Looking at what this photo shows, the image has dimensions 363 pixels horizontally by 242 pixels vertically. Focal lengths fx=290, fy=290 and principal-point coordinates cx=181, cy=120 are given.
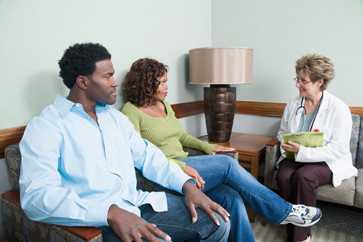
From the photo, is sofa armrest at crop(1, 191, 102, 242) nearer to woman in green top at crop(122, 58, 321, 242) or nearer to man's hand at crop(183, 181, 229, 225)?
man's hand at crop(183, 181, 229, 225)

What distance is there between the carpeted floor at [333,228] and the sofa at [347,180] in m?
0.30

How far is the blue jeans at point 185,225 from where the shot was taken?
125cm

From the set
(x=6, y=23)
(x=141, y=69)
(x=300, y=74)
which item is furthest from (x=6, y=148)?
(x=300, y=74)

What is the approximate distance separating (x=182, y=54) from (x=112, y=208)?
165 centimetres

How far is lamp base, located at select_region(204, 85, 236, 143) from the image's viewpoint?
7.38 feet

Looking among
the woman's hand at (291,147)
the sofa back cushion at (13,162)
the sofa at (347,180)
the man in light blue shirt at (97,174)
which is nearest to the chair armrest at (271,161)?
the sofa at (347,180)

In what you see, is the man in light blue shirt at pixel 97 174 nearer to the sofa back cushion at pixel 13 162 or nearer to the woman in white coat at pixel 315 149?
the sofa back cushion at pixel 13 162

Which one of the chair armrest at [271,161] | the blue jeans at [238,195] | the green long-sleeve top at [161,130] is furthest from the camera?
the chair armrest at [271,161]

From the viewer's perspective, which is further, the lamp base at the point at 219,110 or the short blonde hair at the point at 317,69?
the lamp base at the point at 219,110

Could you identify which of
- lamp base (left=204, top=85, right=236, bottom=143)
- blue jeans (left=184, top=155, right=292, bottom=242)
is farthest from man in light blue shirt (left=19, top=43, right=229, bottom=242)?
lamp base (left=204, top=85, right=236, bottom=143)

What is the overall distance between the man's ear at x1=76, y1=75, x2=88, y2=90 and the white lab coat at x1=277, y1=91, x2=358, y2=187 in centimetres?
135

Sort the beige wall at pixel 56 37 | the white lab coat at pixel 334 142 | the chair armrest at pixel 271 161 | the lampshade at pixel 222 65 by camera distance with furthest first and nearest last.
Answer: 1. the lampshade at pixel 222 65
2. the chair armrest at pixel 271 161
3. the white lab coat at pixel 334 142
4. the beige wall at pixel 56 37

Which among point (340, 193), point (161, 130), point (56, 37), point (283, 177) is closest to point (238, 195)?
point (283, 177)

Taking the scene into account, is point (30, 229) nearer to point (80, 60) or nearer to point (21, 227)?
point (21, 227)
